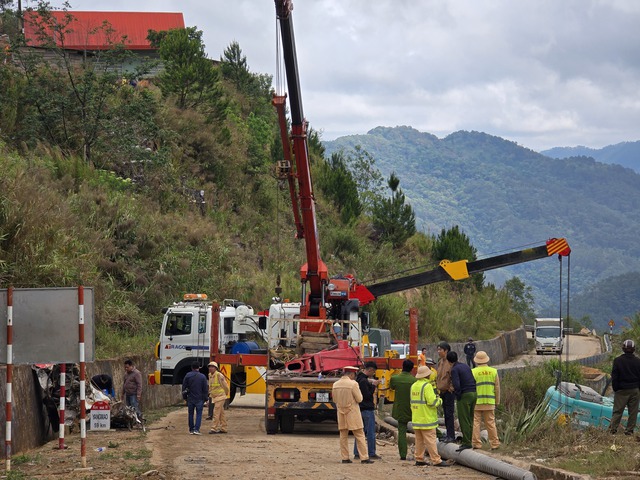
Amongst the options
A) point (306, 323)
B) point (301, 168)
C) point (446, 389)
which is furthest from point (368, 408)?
point (301, 168)

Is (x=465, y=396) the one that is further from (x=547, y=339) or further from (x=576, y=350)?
(x=576, y=350)

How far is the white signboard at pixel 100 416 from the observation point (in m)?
22.1

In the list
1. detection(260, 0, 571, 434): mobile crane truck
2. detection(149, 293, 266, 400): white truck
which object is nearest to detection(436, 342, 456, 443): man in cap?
→ detection(260, 0, 571, 434): mobile crane truck


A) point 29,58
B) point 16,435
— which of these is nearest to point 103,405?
point 16,435

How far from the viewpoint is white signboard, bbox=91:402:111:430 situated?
22.1 m

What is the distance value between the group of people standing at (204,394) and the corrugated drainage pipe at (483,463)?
18.3 feet

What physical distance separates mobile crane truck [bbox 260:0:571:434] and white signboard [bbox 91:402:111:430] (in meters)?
3.31

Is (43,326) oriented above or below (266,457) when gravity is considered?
above

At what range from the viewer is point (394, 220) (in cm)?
6894

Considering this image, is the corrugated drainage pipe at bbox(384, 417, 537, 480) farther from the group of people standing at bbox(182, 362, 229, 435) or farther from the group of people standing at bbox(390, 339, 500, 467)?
the group of people standing at bbox(182, 362, 229, 435)

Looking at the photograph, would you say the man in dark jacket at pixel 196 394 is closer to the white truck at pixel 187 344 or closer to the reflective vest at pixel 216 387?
the reflective vest at pixel 216 387

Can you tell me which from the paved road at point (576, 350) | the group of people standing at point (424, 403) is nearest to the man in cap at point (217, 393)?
the group of people standing at point (424, 403)

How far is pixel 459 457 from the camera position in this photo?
1750cm

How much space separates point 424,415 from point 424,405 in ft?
0.53
